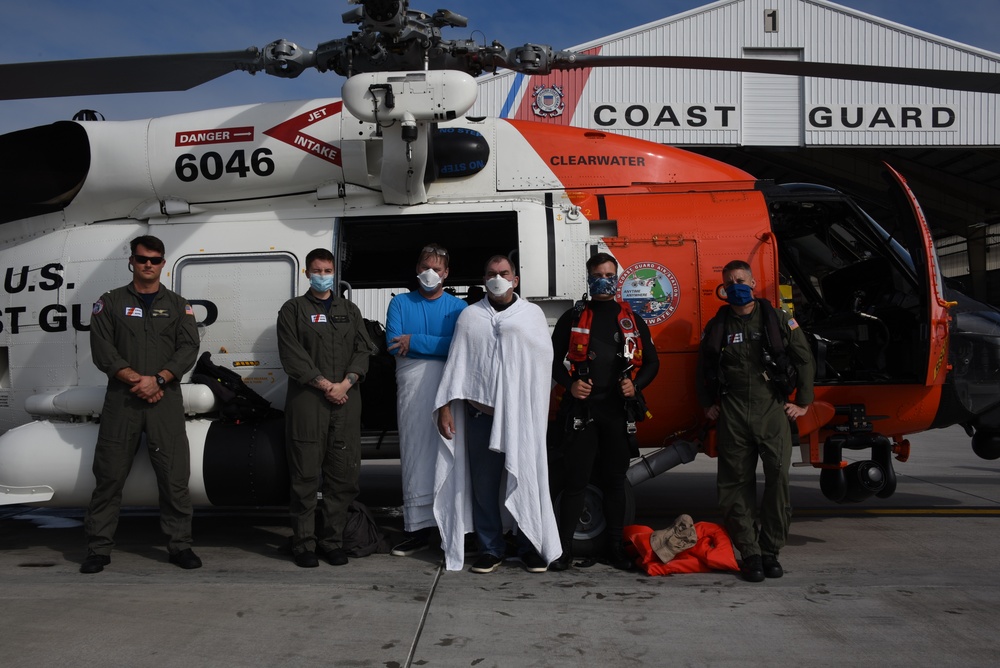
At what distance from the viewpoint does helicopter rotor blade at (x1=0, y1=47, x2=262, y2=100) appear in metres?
5.21

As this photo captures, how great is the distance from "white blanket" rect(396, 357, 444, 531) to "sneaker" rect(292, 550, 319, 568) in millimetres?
636

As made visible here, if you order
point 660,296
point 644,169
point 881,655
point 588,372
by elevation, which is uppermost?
point 644,169

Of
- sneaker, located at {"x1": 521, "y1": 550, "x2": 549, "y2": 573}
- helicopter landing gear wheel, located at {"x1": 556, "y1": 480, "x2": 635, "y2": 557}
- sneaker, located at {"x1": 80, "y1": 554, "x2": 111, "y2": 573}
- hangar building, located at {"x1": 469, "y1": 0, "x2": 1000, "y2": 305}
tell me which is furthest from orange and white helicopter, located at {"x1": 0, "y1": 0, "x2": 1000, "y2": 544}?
hangar building, located at {"x1": 469, "y1": 0, "x2": 1000, "y2": 305}

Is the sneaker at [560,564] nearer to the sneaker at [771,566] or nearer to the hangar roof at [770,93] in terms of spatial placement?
the sneaker at [771,566]

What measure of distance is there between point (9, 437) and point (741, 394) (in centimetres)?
496

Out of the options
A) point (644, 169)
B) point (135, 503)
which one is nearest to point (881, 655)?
point (644, 169)

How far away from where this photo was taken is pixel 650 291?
5.61 metres

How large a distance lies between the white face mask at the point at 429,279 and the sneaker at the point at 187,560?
233 centimetres

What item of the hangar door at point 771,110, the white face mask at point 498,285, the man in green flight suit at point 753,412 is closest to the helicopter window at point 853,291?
the man in green flight suit at point 753,412

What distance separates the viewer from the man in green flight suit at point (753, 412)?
15.9 ft

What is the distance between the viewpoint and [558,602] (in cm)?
438

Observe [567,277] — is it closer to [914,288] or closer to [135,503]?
[914,288]

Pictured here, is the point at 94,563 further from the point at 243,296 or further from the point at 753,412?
the point at 753,412

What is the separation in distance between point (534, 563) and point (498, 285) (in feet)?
5.79
